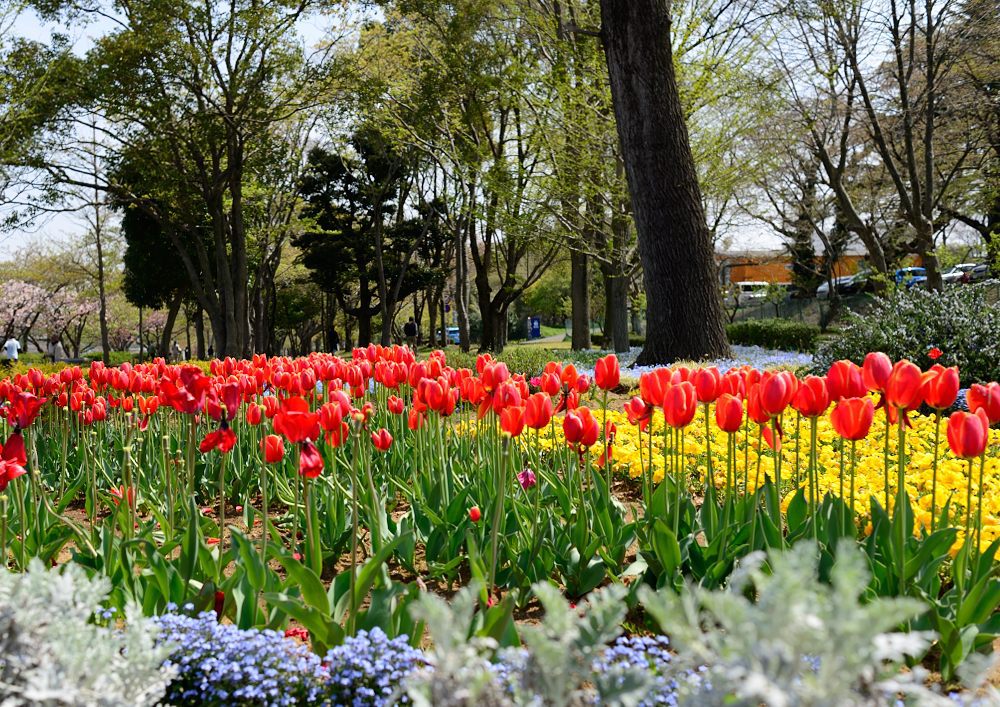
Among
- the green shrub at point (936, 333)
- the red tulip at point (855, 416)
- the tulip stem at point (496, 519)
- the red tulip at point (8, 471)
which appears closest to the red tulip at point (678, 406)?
the red tulip at point (855, 416)

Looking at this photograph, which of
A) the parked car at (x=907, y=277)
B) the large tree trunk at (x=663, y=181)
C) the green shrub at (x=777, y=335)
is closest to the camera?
the large tree trunk at (x=663, y=181)

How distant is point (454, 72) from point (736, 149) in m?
7.25

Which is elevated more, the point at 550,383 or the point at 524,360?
the point at 550,383

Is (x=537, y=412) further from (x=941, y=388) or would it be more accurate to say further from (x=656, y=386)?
(x=941, y=388)

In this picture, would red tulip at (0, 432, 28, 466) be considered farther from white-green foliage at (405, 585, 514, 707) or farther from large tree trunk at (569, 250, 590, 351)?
large tree trunk at (569, 250, 590, 351)

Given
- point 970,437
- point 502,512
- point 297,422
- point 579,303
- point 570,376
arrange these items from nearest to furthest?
point 970,437 < point 297,422 < point 502,512 < point 570,376 < point 579,303

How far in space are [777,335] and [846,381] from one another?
23.8 m

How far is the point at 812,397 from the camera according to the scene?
9.62 feet

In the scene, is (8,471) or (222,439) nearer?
(8,471)

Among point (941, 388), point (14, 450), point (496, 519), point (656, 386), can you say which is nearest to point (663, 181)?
point (656, 386)

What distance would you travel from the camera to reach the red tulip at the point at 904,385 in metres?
2.77

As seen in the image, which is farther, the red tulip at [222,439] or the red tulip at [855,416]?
the red tulip at [222,439]

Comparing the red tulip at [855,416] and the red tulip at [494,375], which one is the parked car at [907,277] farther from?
the red tulip at [855,416]

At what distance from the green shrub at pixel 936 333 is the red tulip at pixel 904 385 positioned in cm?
664
